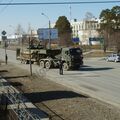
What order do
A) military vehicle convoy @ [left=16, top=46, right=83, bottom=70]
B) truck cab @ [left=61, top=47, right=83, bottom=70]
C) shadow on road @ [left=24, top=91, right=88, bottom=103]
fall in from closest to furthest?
shadow on road @ [left=24, top=91, right=88, bottom=103] → truck cab @ [left=61, top=47, right=83, bottom=70] → military vehicle convoy @ [left=16, top=46, right=83, bottom=70]

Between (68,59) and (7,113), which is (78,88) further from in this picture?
(68,59)

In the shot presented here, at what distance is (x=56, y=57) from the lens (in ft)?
157

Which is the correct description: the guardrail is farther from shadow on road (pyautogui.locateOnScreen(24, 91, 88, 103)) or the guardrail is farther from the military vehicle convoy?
the military vehicle convoy

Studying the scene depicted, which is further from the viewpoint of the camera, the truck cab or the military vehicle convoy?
the military vehicle convoy

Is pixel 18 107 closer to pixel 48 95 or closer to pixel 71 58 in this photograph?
pixel 48 95

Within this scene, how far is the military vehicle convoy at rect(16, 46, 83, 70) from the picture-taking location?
146ft

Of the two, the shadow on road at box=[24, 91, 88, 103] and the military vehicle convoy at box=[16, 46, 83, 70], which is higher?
the military vehicle convoy at box=[16, 46, 83, 70]

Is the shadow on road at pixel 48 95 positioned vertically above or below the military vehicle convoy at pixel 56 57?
below

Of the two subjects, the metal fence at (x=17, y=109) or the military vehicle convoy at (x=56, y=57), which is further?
the military vehicle convoy at (x=56, y=57)

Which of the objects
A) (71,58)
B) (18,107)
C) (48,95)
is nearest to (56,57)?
(71,58)

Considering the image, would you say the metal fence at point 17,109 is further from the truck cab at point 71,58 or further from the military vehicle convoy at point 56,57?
the military vehicle convoy at point 56,57

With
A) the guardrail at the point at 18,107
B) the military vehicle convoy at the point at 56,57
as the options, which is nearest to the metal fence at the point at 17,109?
the guardrail at the point at 18,107

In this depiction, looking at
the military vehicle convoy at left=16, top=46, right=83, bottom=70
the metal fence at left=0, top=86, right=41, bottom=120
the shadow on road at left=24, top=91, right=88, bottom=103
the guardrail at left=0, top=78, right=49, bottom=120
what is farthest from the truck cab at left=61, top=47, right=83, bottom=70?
the metal fence at left=0, top=86, right=41, bottom=120

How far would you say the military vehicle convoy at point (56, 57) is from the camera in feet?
146
